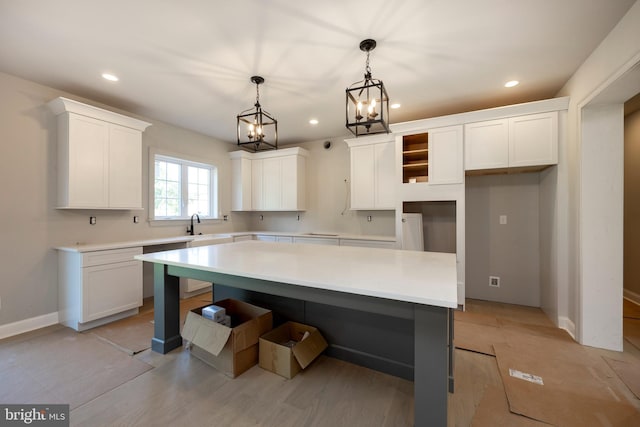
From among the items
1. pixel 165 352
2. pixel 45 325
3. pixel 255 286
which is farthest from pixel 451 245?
pixel 45 325

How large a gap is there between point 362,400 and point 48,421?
189 cm

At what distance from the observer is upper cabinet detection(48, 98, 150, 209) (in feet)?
9.27

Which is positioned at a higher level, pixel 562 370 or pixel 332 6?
pixel 332 6

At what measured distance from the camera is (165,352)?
227cm

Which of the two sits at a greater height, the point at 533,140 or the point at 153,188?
the point at 533,140

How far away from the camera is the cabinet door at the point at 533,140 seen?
284 centimetres

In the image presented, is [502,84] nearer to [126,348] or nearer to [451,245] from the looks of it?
[451,245]

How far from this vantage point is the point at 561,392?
1.81m

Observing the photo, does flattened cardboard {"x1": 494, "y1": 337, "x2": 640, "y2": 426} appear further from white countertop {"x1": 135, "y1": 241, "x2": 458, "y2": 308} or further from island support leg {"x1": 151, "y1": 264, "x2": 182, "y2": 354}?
island support leg {"x1": 151, "y1": 264, "x2": 182, "y2": 354}

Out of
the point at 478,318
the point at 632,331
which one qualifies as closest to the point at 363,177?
the point at 478,318

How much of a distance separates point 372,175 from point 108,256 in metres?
3.49

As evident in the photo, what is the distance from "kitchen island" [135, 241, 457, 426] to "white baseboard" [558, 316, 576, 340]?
5.47 feet

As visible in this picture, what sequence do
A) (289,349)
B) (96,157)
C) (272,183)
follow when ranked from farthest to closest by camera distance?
(272,183), (96,157), (289,349)

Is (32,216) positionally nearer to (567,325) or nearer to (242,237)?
(242,237)
